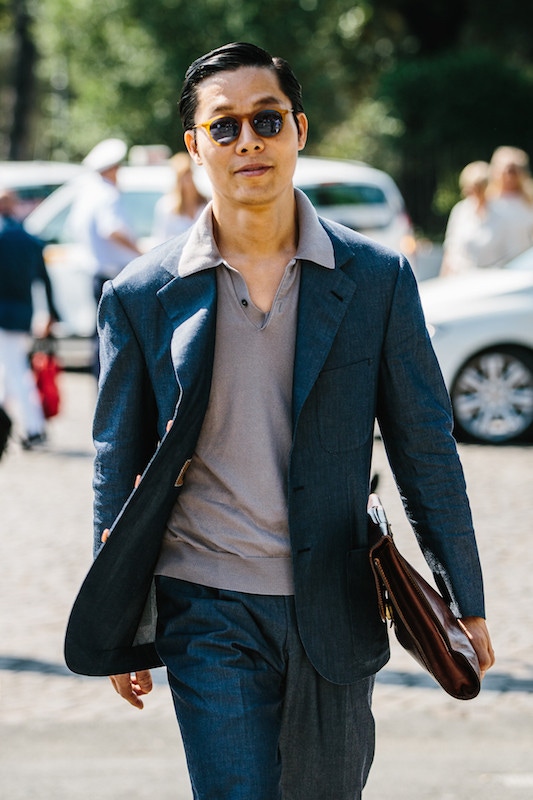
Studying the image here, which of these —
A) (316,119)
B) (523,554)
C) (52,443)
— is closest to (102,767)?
(523,554)

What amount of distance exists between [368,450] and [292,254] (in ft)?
1.39

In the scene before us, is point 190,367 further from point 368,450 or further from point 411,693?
point 411,693

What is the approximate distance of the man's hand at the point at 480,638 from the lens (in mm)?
2932

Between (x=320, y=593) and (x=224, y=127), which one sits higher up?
(x=224, y=127)

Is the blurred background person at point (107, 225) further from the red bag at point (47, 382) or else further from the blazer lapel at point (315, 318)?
the blazer lapel at point (315, 318)

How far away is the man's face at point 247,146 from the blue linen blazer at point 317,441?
160 mm

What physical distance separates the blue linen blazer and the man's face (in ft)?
0.52

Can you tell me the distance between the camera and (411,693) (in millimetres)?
5359

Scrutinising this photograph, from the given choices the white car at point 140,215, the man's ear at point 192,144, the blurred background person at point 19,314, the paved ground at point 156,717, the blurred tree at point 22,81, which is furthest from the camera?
the blurred tree at point 22,81

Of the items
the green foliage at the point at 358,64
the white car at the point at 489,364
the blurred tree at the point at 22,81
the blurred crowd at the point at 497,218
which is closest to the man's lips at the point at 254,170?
the white car at the point at 489,364

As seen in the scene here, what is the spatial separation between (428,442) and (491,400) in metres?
7.73

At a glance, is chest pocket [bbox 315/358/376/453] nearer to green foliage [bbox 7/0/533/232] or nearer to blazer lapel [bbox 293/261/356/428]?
blazer lapel [bbox 293/261/356/428]

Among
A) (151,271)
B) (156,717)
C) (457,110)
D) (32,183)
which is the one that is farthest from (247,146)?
(457,110)

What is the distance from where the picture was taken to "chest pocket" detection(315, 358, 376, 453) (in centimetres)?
289
